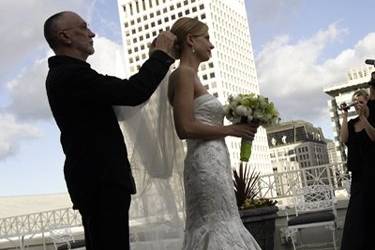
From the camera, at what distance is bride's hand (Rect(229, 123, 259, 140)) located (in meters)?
2.75

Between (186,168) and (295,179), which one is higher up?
(295,179)

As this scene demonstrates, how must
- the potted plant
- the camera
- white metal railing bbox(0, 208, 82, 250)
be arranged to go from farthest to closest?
white metal railing bbox(0, 208, 82, 250) < the potted plant < the camera

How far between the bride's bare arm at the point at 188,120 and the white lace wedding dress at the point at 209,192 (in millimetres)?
77

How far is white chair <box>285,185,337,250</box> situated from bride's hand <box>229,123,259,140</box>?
145 inches

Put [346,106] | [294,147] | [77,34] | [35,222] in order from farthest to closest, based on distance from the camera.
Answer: [294,147]
[35,222]
[346,106]
[77,34]

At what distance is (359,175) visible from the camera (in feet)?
14.5

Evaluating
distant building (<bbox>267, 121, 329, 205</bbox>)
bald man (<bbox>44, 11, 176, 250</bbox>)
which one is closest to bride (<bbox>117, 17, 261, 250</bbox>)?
bald man (<bbox>44, 11, 176, 250</bbox>)

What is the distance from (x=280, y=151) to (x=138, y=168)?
15983cm

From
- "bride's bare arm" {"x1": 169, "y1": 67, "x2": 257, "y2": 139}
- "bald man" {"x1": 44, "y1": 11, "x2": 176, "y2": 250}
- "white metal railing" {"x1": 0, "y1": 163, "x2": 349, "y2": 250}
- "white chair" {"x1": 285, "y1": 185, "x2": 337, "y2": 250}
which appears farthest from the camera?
"white metal railing" {"x1": 0, "y1": 163, "x2": 349, "y2": 250}

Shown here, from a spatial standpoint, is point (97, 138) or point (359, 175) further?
point (359, 175)

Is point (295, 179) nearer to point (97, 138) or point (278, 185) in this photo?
point (278, 185)

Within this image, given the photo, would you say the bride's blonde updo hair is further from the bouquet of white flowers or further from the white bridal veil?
the bouquet of white flowers

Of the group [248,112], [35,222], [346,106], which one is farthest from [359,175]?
[35,222]

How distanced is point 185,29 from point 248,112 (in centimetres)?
54
